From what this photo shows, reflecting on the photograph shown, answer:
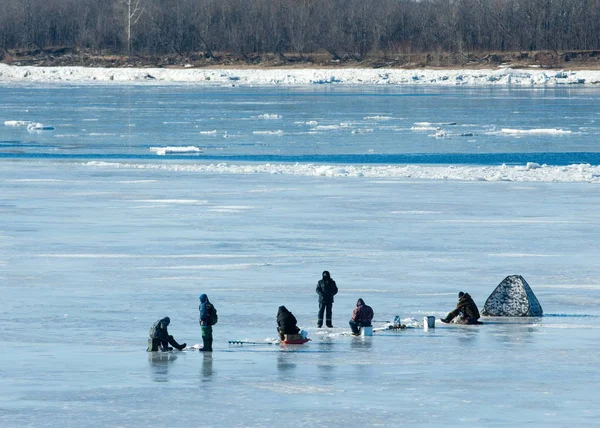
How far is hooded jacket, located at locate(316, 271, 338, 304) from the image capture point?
1225cm

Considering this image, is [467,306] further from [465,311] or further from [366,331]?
[366,331]

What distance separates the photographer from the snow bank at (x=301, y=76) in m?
70.7

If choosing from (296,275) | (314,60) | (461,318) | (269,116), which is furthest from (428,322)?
(314,60)

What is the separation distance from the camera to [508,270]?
15055 mm

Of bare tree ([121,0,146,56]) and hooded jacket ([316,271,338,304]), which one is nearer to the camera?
hooded jacket ([316,271,338,304])

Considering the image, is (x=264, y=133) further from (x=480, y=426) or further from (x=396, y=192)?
(x=480, y=426)

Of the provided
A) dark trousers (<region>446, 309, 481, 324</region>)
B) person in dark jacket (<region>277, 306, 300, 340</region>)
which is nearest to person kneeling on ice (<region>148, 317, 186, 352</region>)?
person in dark jacket (<region>277, 306, 300, 340</region>)

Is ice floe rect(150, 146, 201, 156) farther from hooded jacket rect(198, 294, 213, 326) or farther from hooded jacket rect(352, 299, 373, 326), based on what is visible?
hooded jacket rect(198, 294, 213, 326)

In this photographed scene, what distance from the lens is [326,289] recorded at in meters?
12.3

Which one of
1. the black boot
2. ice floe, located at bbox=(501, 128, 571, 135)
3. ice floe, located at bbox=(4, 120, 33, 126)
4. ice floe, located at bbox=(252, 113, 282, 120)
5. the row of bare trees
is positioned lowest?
the black boot

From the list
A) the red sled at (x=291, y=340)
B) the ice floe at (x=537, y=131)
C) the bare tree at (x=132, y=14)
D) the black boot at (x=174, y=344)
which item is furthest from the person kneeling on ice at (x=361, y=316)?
the bare tree at (x=132, y=14)

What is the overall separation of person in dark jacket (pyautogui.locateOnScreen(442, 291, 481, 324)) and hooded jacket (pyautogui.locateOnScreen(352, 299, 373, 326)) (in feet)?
3.10

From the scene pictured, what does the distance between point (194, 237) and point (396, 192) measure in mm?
6750

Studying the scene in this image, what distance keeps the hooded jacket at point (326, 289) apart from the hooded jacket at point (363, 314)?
0.54 metres
